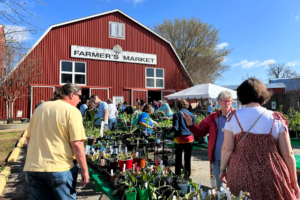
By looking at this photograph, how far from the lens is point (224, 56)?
86.8 ft

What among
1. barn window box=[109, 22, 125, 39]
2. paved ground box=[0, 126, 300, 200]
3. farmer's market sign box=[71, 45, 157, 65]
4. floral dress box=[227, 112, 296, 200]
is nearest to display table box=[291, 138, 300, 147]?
paved ground box=[0, 126, 300, 200]

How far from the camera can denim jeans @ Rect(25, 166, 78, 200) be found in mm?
1914

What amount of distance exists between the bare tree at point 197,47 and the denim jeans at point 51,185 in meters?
24.4

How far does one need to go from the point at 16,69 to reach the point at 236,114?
15093 millimetres

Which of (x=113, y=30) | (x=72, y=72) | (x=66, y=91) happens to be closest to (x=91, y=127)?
(x=66, y=91)

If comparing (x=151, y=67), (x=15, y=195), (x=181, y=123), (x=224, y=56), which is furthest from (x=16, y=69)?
(x=224, y=56)

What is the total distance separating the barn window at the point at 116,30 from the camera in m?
16.4

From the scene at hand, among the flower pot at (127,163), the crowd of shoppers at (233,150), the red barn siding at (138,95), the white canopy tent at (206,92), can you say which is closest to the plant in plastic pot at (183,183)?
the crowd of shoppers at (233,150)

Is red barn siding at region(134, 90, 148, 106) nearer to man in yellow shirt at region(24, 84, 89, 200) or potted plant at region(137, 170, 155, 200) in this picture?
potted plant at region(137, 170, 155, 200)

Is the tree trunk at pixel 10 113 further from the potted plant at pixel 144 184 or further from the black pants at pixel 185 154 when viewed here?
the potted plant at pixel 144 184

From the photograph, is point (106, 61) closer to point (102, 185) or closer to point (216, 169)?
point (102, 185)

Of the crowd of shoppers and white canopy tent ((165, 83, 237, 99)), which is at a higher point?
white canopy tent ((165, 83, 237, 99))

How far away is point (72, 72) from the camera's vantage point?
595 inches

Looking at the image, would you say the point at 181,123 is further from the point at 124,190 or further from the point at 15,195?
the point at 15,195
